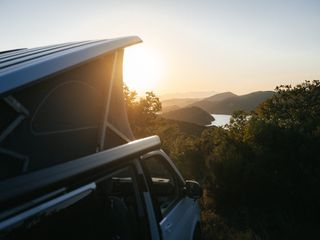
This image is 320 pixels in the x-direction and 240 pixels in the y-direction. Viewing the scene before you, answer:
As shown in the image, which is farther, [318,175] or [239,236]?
[318,175]

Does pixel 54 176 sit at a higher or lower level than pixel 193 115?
higher

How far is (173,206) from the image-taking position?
3.95m

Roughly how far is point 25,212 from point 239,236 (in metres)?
7.09

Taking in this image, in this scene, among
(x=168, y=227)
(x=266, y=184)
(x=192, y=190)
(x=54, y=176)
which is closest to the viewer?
(x=54, y=176)

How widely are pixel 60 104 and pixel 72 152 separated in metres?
0.50

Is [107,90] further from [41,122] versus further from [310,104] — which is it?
[310,104]

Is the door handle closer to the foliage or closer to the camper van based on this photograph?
the camper van

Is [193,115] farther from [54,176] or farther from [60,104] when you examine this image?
[54,176]

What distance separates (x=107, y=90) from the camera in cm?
322

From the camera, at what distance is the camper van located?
56.3 inches

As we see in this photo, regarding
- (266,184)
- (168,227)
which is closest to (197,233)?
(168,227)

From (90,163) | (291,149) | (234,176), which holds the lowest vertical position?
(234,176)

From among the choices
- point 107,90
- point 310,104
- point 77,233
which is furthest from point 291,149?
point 310,104

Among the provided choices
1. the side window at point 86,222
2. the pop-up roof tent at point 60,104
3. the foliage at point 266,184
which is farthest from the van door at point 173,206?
the foliage at point 266,184
